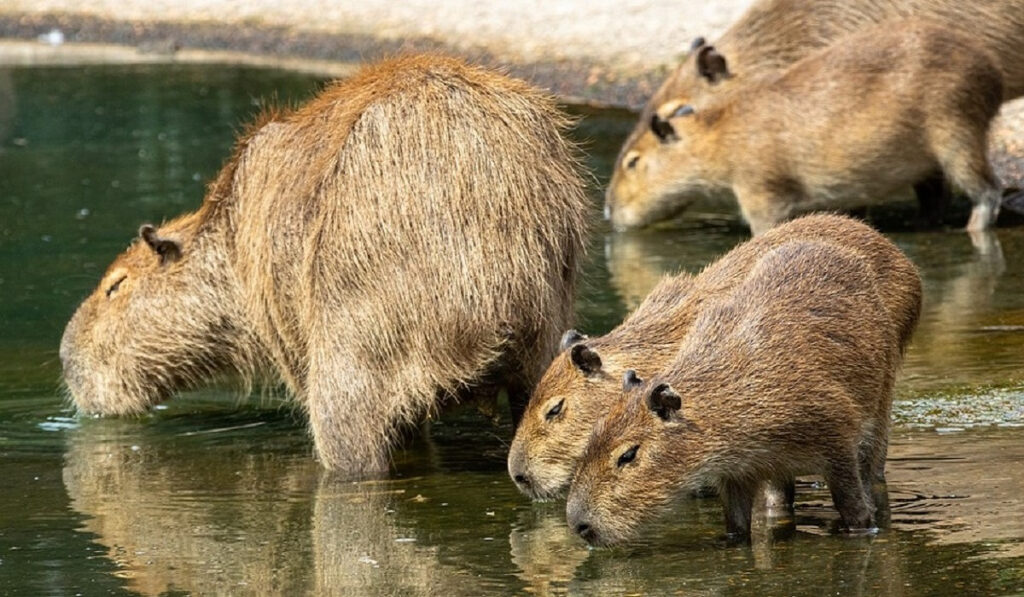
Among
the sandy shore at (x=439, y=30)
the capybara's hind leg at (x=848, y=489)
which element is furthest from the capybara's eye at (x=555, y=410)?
the sandy shore at (x=439, y=30)

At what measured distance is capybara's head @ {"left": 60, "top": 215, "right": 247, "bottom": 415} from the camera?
7082mm

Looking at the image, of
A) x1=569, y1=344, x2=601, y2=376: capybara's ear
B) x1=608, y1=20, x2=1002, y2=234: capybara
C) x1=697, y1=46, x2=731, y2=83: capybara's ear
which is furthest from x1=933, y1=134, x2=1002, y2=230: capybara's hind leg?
x1=569, y1=344, x2=601, y2=376: capybara's ear

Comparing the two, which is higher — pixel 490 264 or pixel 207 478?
pixel 490 264

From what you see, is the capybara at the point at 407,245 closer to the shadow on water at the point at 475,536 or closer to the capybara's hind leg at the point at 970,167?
the shadow on water at the point at 475,536

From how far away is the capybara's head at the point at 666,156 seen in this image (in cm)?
1122

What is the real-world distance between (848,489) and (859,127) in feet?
17.2

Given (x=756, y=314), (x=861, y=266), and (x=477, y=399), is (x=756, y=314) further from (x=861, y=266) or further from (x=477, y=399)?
(x=477, y=399)

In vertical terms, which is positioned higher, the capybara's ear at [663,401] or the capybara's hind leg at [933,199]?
the capybara's ear at [663,401]

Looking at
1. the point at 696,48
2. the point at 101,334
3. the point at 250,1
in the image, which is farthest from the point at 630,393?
the point at 250,1

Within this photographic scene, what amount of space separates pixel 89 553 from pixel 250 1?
47.5 ft

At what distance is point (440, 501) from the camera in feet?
19.9

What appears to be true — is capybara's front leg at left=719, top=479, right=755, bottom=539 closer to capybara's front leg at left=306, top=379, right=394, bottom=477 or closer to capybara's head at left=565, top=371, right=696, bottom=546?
capybara's head at left=565, top=371, right=696, bottom=546

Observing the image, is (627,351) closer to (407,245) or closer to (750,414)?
(750,414)

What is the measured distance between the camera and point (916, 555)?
5.05m
